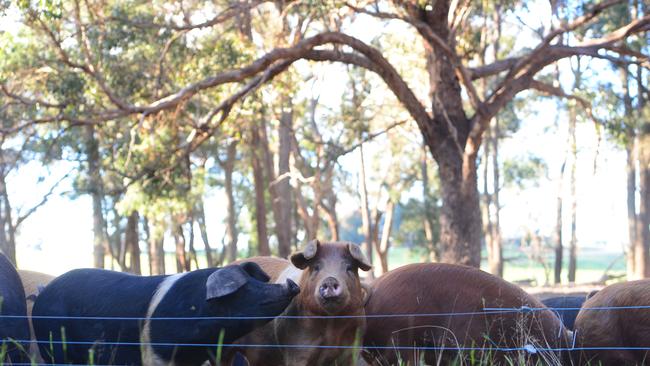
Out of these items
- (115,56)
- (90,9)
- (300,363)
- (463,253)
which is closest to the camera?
(300,363)

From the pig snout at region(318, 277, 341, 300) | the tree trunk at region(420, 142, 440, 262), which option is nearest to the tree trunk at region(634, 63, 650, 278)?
the tree trunk at region(420, 142, 440, 262)

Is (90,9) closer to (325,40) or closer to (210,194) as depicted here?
(325,40)

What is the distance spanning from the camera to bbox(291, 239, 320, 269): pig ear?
22.1 ft

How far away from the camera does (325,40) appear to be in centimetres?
1523

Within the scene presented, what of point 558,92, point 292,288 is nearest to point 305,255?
point 292,288

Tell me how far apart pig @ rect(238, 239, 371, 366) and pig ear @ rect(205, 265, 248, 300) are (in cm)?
53

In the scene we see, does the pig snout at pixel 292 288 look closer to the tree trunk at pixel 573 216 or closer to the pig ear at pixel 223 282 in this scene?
the pig ear at pixel 223 282

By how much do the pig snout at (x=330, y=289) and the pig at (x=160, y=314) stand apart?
0.18 meters

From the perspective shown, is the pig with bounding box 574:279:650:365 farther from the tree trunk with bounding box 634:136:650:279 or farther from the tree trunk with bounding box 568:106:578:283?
the tree trunk with bounding box 568:106:578:283

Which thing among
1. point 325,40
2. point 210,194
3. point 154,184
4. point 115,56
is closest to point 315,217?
point 115,56

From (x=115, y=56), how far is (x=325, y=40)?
9243mm

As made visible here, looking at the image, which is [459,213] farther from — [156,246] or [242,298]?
[156,246]

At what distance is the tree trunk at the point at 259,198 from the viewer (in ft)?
88.2

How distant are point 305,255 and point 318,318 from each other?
17.4 inches
